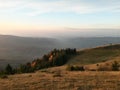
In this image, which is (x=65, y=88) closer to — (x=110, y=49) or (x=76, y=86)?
(x=76, y=86)

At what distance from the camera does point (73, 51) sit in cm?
14450

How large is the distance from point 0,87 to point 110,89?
1074 cm

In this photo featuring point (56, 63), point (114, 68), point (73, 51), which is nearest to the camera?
point (114, 68)

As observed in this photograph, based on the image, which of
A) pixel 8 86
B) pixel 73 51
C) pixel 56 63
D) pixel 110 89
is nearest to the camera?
pixel 110 89

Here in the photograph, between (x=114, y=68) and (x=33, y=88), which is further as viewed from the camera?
(x=114, y=68)

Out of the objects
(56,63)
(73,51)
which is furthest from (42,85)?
(73,51)

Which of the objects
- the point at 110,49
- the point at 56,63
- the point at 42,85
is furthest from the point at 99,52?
the point at 42,85

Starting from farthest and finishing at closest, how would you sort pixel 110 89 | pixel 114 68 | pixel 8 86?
pixel 114 68 → pixel 8 86 → pixel 110 89

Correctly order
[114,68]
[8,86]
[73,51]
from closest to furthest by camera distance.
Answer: [8,86], [114,68], [73,51]

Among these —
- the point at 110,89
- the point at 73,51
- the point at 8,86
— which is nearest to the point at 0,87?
the point at 8,86

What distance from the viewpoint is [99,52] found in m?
147

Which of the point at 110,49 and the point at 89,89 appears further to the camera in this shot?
the point at 110,49

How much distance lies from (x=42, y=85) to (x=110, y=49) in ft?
423

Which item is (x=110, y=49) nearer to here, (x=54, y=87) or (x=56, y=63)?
(x=56, y=63)
